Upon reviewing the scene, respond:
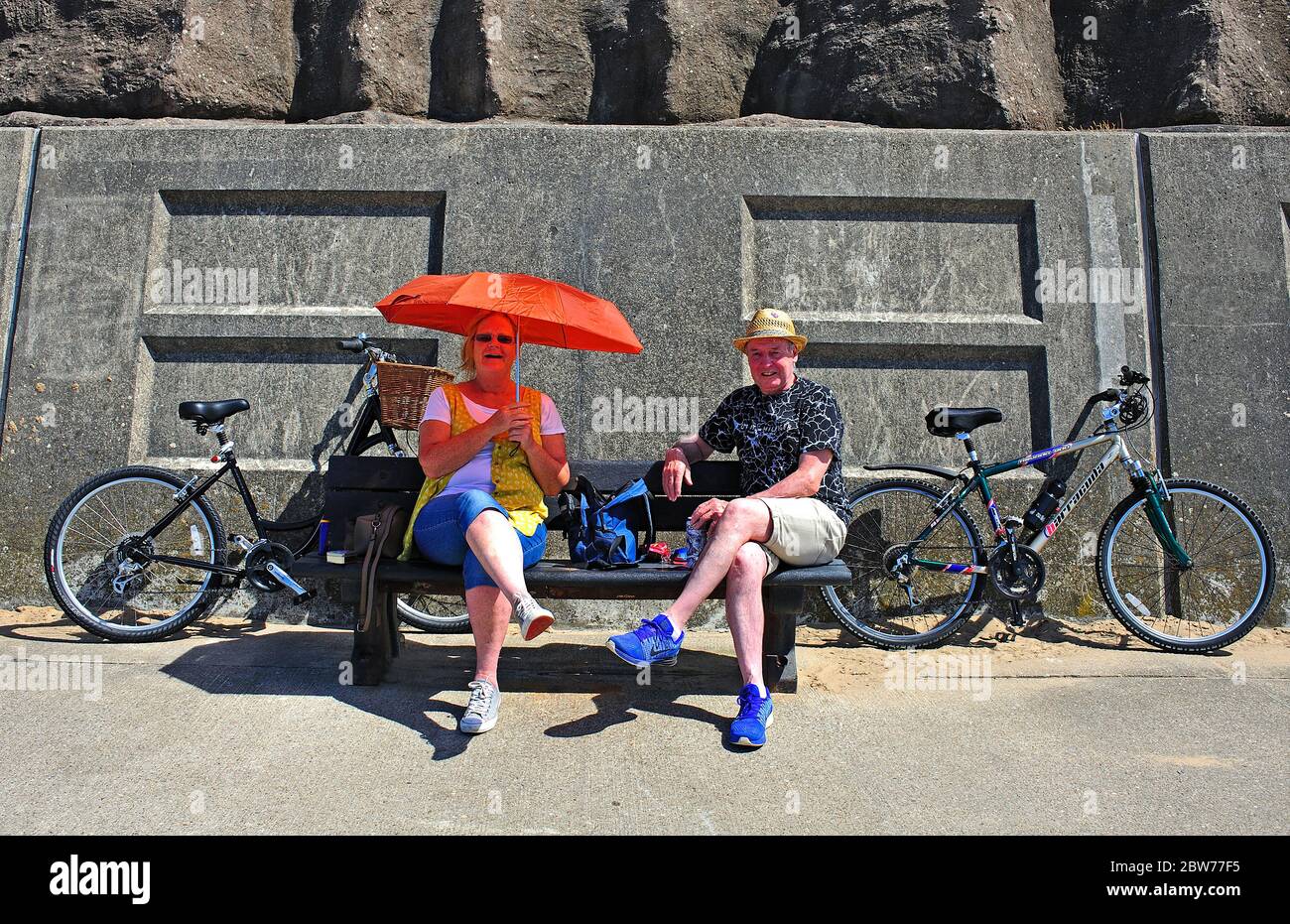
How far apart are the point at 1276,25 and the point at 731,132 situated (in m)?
3.57

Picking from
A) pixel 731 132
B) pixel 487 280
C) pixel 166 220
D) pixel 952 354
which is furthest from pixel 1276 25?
pixel 166 220

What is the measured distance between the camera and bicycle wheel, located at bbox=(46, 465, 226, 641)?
4.91 metres

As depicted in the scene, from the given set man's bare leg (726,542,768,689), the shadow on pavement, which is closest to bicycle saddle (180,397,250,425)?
the shadow on pavement

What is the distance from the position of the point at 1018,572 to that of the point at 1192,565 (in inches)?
37.6

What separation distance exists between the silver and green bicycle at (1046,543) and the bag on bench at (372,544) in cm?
225

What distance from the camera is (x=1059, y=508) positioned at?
16.8 ft

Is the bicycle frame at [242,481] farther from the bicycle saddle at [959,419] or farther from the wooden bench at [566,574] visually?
the bicycle saddle at [959,419]

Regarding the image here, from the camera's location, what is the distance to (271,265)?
18.1 ft

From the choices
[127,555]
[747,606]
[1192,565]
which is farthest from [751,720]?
[127,555]

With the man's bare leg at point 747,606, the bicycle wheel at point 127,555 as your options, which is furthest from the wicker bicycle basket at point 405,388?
the man's bare leg at point 747,606

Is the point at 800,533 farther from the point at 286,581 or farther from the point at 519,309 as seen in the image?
the point at 286,581

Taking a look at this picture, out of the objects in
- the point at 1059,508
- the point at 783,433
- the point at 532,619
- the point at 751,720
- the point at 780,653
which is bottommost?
the point at 751,720

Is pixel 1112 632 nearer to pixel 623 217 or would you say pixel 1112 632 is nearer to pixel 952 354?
pixel 952 354

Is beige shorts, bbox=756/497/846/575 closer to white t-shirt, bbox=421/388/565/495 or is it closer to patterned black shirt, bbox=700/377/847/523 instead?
patterned black shirt, bbox=700/377/847/523
